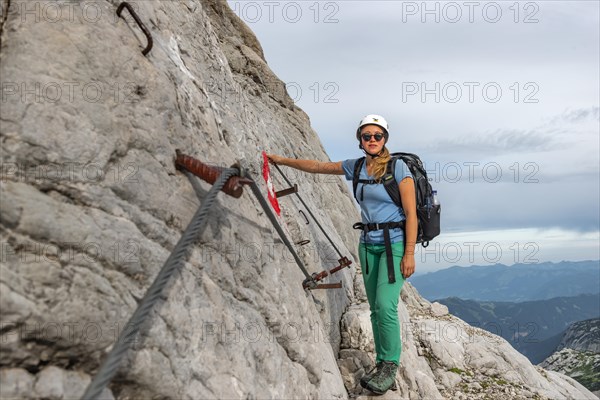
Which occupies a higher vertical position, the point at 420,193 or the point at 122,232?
the point at 420,193

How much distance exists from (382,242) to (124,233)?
5.62 meters

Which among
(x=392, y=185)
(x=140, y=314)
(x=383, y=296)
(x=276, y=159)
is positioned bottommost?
(x=383, y=296)

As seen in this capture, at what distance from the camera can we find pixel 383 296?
360 inches

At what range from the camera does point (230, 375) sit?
5.68m

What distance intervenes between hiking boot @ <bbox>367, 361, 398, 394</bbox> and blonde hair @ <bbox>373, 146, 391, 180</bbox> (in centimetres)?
393

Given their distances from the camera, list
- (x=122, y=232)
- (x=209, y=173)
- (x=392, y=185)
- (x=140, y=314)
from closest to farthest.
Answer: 1. (x=140, y=314)
2. (x=122, y=232)
3. (x=209, y=173)
4. (x=392, y=185)

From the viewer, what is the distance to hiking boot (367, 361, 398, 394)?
922 centimetres

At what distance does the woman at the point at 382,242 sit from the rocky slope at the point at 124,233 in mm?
1294

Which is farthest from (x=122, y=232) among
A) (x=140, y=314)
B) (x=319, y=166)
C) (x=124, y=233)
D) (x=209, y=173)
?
(x=319, y=166)

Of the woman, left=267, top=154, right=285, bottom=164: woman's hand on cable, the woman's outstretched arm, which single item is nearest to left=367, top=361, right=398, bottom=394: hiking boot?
the woman

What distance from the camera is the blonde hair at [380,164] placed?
9344 mm

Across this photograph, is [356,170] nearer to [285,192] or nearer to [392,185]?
[392,185]

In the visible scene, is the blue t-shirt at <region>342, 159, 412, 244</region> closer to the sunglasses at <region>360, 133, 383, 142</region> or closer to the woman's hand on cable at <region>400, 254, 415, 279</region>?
the woman's hand on cable at <region>400, 254, 415, 279</region>

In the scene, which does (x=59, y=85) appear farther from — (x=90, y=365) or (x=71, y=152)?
(x=90, y=365)
